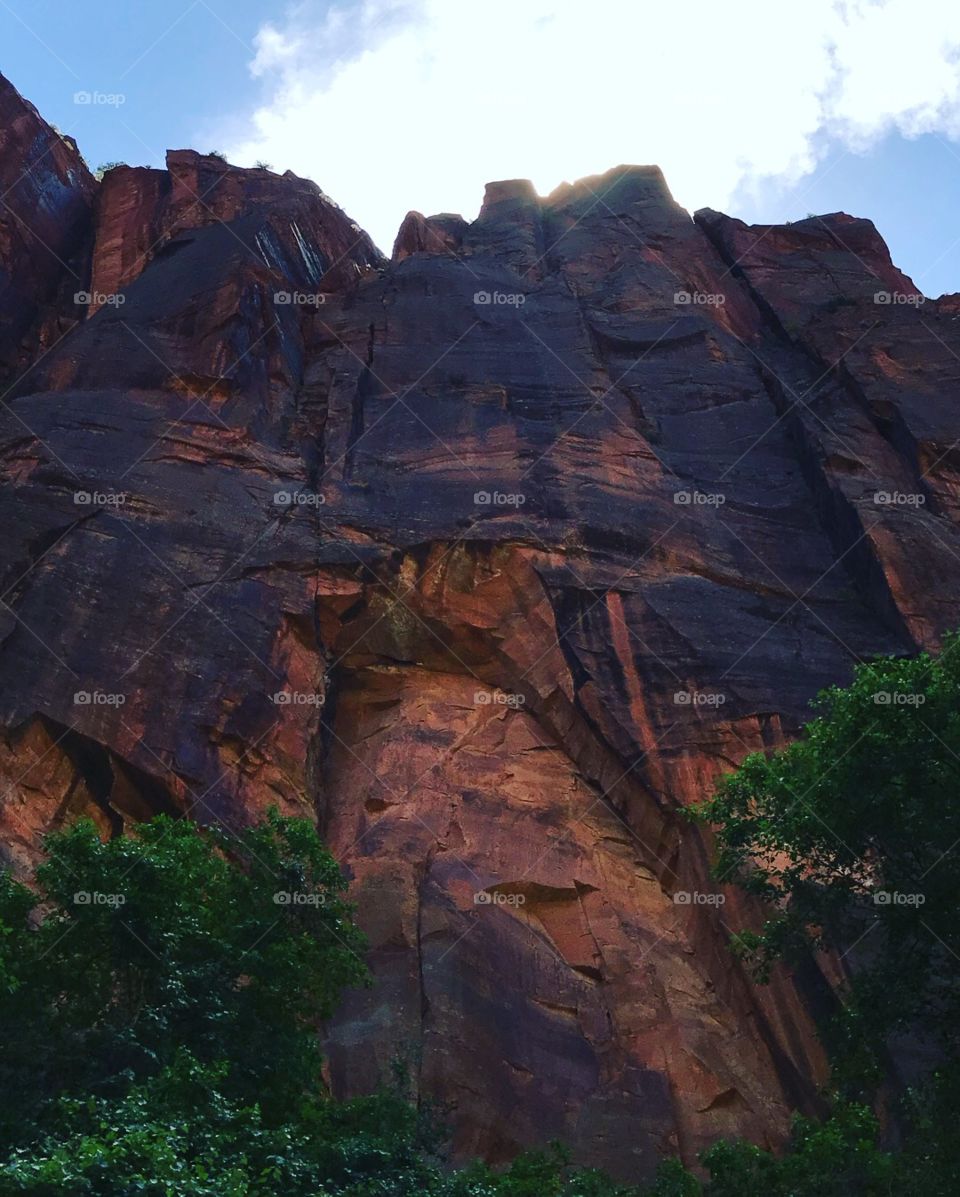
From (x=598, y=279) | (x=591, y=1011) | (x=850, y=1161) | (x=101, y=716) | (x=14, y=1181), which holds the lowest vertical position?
A: (x=850, y=1161)

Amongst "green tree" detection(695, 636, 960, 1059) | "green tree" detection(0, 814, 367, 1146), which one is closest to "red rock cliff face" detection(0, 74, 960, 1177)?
"green tree" detection(0, 814, 367, 1146)

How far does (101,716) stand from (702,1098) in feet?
41.6

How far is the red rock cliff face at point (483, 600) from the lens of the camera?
939 inches

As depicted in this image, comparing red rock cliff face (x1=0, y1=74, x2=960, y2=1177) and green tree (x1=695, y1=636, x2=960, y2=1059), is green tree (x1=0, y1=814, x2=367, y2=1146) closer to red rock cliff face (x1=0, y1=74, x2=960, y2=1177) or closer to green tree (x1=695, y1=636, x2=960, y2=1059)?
red rock cliff face (x1=0, y1=74, x2=960, y2=1177)

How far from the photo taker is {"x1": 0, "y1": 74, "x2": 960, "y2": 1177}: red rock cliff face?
78.3 feet

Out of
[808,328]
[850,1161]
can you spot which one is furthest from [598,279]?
[850,1161]

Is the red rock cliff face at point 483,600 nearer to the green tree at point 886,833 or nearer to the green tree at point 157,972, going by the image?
the green tree at point 157,972

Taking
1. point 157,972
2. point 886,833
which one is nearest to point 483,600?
point 886,833

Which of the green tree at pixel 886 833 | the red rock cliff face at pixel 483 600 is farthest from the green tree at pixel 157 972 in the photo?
the green tree at pixel 886 833

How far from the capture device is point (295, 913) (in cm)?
1959

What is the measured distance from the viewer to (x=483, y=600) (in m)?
30.4

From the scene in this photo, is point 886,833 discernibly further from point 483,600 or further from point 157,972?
point 483,600

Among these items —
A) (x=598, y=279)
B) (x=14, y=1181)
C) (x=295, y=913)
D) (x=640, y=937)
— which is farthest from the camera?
(x=598, y=279)

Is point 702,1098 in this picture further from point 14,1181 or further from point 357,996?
point 14,1181
